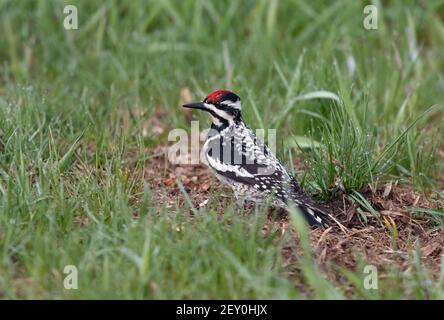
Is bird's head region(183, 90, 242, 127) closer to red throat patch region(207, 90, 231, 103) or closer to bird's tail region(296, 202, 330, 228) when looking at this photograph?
red throat patch region(207, 90, 231, 103)

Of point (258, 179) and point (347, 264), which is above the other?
point (258, 179)

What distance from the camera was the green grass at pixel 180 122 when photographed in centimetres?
447

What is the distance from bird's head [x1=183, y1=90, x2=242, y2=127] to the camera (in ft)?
19.8

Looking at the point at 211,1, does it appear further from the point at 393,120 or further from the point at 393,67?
the point at 393,120

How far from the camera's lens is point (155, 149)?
7.02m

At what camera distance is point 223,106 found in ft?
19.9

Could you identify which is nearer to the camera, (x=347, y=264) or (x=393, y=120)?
(x=347, y=264)

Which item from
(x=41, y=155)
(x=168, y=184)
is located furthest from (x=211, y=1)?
(x=41, y=155)

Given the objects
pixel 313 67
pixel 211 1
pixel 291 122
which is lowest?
pixel 291 122

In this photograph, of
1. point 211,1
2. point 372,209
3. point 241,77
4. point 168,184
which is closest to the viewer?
point 372,209

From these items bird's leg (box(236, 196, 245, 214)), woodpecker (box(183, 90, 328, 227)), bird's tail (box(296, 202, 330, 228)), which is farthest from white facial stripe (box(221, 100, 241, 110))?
bird's tail (box(296, 202, 330, 228))

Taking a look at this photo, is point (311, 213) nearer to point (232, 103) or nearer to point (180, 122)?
point (232, 103)

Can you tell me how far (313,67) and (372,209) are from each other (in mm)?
2083

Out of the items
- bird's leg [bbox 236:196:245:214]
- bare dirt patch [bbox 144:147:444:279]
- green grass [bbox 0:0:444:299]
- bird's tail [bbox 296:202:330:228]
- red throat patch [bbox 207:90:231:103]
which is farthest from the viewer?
red throat patch [bbox 207:90:231:103]
